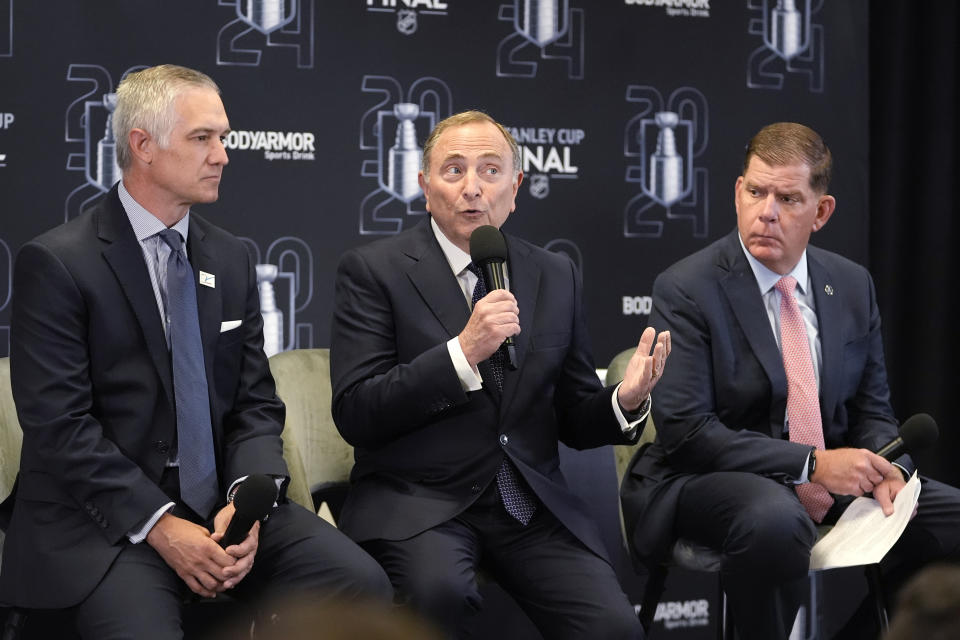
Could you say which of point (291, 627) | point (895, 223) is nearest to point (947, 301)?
point (895, 223)

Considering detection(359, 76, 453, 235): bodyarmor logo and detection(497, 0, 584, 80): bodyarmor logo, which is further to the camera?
detection(497, 0, 584, 80): bodyarmor logo

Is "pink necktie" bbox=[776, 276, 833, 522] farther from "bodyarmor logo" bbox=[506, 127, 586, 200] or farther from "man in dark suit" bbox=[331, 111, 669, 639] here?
"bodyarmor logo" bbox=[506, 127, 586, 200]

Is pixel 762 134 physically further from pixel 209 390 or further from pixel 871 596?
pixel 209 390

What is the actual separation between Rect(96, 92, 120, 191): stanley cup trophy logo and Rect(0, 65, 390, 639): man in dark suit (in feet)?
3.97

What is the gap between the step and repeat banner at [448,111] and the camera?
13.9 feet

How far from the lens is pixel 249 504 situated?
274 cm

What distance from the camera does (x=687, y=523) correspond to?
346cm

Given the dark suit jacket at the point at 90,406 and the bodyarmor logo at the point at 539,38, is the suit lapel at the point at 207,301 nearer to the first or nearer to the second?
the dark suit jacket at the point at 90,406

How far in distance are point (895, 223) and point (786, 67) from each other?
2.74ft

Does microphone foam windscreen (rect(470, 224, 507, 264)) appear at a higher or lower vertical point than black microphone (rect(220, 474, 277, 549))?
higher

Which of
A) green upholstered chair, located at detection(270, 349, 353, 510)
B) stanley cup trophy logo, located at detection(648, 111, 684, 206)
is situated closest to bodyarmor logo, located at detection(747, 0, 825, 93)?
stanley cup trophy logo, located at detection(648, 111, 684, 206)

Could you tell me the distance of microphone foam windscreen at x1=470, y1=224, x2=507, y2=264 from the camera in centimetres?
295

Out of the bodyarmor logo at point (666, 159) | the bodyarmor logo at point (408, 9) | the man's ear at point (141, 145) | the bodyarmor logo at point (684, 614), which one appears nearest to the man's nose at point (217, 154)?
the man's ear at point (141, 145)

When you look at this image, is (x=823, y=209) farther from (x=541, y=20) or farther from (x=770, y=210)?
(x=541, y=20)
